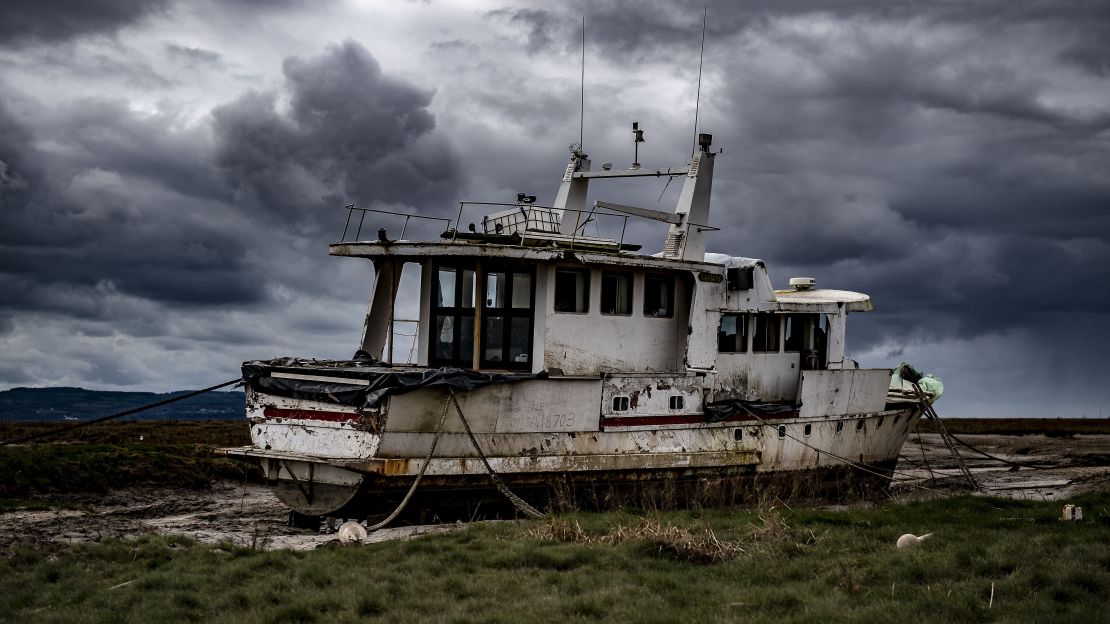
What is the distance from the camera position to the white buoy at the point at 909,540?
10.3m

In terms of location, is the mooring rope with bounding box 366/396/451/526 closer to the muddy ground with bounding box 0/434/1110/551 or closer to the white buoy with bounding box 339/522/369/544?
the muddy ground with bounding box 0/434/1110/551

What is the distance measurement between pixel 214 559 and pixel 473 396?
4.46 metres

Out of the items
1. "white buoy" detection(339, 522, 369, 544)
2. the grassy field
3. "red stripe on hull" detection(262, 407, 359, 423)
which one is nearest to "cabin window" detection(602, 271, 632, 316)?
"red stripe on hull" detection(262, 407, 359, 423)

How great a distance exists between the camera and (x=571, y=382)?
1460 cm

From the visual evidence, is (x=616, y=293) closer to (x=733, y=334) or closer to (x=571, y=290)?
(x=571, y=290)

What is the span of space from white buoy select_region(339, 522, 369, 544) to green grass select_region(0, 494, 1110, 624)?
745mm

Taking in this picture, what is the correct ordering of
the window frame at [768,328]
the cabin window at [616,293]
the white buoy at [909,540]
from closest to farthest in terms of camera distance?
the white buoy at [909,540] → the cabin window at [616,293] → the window frame at [768,328]

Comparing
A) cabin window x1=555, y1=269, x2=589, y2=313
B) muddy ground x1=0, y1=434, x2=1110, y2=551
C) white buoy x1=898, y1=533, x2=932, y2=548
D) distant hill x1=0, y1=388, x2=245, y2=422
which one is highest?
cabin window x1=555, y1=269, x2=589, y2=313

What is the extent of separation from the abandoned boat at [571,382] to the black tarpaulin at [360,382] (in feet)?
0.10

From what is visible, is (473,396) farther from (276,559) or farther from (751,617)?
(751,617)

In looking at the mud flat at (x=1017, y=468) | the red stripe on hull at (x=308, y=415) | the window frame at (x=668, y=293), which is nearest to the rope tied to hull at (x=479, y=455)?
the red stripe on hull at (x=308, y=415)

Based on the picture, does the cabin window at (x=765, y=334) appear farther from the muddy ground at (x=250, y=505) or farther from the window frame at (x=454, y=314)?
the window frame at (x=454, y=314)

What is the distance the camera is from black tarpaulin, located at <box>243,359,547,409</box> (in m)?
13.0

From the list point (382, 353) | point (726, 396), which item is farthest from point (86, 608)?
point (726, 396)
